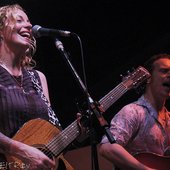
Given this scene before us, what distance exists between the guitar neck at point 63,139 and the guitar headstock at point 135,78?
784mm

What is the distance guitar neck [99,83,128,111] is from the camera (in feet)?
10.4

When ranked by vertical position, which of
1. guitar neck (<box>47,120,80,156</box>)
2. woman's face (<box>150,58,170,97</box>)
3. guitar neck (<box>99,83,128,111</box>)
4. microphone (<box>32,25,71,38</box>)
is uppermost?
microphone (<box>32,25,71,38</box>)

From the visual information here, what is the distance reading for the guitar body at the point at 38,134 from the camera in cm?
276

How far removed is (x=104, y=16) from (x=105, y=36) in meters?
0.26

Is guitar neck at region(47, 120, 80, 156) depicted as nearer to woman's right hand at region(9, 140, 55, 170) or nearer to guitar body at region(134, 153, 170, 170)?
woman's right hand at region(9, 140, 55, 170)

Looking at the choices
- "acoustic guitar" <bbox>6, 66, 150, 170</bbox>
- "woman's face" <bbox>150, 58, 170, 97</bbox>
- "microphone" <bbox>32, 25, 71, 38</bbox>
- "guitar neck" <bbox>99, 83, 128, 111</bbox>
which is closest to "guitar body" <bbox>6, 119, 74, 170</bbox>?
"acoustic guitar" <bbox>6, 66, 150, 170</bbox>

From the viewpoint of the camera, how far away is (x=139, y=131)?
3.81 metres

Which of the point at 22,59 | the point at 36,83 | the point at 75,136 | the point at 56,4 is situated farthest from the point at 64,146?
the point at 56,4

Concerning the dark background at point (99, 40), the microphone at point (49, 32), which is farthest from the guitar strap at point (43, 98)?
the dark background at point (99, 40)

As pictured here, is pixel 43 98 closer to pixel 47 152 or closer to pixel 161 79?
pixel 47 152

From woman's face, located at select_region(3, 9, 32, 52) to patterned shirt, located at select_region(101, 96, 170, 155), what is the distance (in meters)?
1.06

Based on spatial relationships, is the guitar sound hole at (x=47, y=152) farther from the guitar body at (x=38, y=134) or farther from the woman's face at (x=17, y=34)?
the woman's face at (x=17, y=34)

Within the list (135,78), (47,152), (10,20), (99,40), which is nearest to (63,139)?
(47,152)

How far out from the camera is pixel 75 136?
2.90 metres
